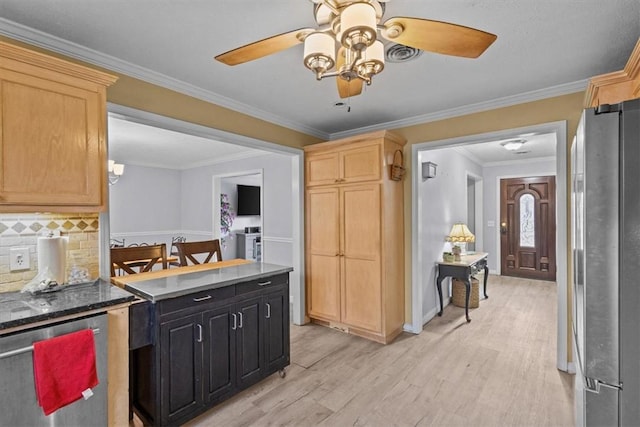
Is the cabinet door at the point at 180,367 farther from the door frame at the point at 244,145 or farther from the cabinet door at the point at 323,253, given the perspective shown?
the cabinet door at the point at 323,253

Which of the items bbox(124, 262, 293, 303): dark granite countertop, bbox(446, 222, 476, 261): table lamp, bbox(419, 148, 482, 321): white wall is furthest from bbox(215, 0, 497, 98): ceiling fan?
bbox(446, 222, 476, 261): table lamp

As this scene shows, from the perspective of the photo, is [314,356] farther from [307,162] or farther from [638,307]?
[638,307]

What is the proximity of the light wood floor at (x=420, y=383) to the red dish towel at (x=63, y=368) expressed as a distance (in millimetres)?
833

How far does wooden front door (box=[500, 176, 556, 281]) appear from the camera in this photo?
6039 mm

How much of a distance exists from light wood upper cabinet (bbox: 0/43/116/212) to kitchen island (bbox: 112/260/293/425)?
2.32ft

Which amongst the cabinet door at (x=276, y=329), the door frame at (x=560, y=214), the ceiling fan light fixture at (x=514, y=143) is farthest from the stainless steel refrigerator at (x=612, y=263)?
the ceiling fan light fixture at (x=514, y=143)

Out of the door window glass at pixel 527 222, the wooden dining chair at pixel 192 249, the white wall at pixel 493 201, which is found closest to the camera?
the wooden dining chair at pixel 192 249

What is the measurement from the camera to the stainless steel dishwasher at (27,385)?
134cm

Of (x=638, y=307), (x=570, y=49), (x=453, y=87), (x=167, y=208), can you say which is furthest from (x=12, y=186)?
(x=167, y=208)

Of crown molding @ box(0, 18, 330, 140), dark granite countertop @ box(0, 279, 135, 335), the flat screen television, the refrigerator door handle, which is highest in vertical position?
crown molding @ box(0, 18, 330, 140)

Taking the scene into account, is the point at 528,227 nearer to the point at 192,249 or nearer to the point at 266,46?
the point at 192,249

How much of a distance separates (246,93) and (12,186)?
1.76m

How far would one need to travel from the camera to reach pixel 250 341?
7.70 feet

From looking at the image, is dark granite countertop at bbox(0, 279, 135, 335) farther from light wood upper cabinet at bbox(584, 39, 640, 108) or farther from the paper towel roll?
light wood upper cabinet at bbox(584, 39, 640, 108)
